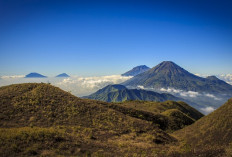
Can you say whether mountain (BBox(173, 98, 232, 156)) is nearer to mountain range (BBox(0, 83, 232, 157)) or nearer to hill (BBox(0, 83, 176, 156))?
mountain range (BBox(0, 83, 232, 157))

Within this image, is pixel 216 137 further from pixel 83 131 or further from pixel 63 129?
pixel 63 129

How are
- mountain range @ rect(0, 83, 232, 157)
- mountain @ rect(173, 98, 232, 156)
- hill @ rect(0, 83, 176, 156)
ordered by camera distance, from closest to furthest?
hill @ rect(0, 83, 176, 156), mountain range @ rect(0, 83, 232, 157), mountain @ rect(173, 98, 232, 156)

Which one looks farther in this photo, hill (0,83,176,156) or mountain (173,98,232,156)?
mountain (173,98,232,156)

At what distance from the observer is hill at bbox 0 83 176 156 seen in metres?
20.7

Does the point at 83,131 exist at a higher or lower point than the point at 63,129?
lower

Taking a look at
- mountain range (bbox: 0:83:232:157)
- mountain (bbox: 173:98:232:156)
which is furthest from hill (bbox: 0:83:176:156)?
mountain (bbox: 173:98:232:156)

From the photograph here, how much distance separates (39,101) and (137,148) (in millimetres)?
30948

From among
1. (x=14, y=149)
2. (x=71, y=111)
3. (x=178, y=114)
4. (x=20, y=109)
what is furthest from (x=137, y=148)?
(x=178, y=114)

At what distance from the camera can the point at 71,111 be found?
39406 millimetres

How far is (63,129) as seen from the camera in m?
30.0

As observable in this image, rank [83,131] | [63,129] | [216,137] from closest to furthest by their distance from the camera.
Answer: [216,137] → [63,129] → [83,131]

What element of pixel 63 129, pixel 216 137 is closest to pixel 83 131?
pixel 63 129

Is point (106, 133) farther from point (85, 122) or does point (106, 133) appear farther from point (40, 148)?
point (40, 148)

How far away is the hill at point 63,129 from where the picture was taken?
20.7 metres
